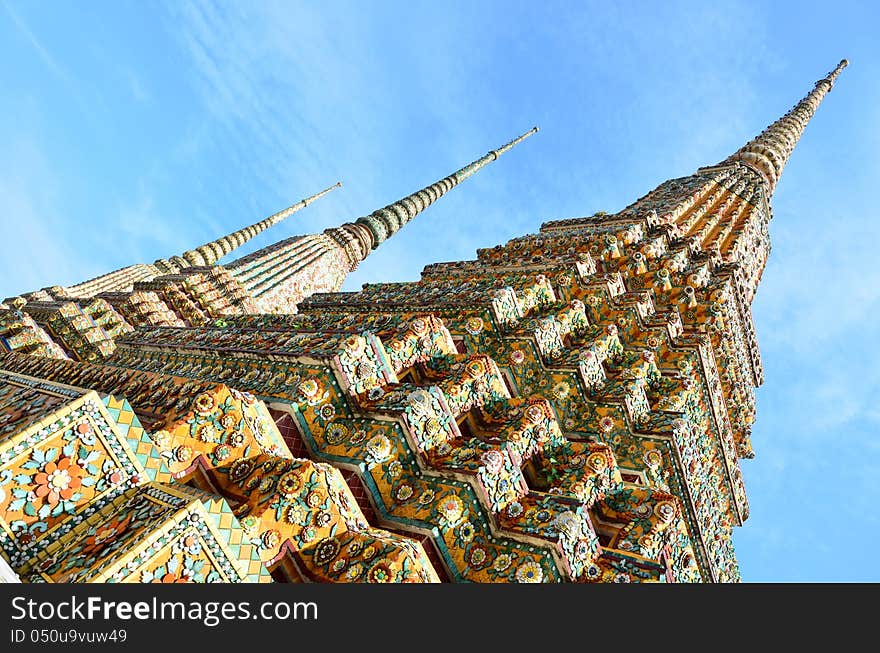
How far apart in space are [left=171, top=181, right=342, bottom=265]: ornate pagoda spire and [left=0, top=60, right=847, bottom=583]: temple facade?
30.3 meters

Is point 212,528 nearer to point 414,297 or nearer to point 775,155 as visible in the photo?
point 414,297

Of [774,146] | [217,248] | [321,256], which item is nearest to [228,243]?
[217,248]

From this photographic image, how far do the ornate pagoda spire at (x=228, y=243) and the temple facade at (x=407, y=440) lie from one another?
99.5ft

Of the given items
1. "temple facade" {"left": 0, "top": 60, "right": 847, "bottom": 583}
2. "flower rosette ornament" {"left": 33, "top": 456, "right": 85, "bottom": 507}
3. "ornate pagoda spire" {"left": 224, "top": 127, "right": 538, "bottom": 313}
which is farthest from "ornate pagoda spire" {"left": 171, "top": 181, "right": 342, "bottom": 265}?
"flower rosette ornament" {"left": 33, "top": 456, "right": 85, "bottom": 507}

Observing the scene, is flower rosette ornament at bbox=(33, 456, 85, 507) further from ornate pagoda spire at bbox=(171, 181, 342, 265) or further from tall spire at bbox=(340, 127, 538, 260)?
ornate pagoda spire at bbox=(171, 181, 342, 265)

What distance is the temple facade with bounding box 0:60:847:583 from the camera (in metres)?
3.47

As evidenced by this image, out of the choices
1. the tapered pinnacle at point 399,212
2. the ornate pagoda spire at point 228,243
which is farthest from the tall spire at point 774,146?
the ornate pagoda spire at point 228,243

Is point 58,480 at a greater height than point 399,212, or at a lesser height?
lesser

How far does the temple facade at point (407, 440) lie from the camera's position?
3469mm

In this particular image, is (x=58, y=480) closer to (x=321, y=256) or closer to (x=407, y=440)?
(x=407, y=440)

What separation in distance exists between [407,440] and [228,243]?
139ft

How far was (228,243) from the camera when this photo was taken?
144 ft

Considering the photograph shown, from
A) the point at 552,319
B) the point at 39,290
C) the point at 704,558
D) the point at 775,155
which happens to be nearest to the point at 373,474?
the point at 552,319

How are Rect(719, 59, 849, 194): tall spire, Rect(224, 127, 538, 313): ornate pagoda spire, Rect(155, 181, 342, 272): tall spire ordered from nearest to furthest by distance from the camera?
Rect(224, 127, 538, 313): ornate pagoda spire < Rect(719, 59, 849, 194): tall spire < Rect(155, 181, 342, 272): tall spire
